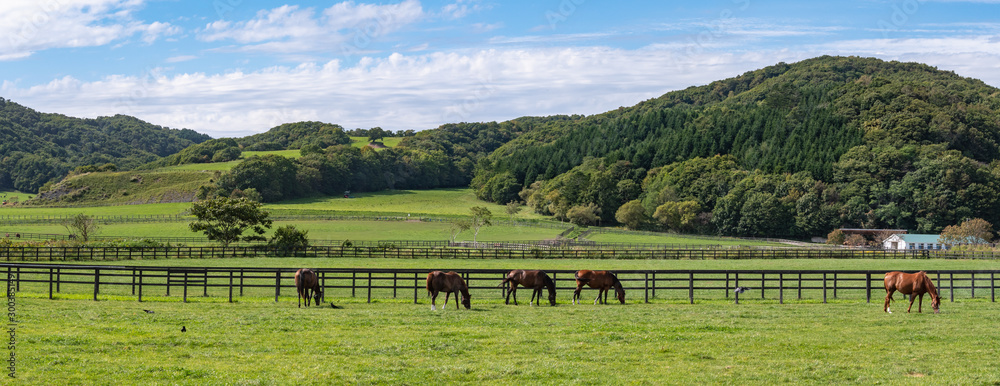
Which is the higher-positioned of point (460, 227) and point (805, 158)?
point (805, 158)

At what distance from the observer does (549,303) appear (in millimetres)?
18547

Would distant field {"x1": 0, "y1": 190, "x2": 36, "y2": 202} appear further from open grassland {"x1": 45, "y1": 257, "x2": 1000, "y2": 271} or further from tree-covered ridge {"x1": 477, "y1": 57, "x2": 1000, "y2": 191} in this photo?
open grassland {"x1": 45, "y1": 257, "x2": 1000, "y2": 271}

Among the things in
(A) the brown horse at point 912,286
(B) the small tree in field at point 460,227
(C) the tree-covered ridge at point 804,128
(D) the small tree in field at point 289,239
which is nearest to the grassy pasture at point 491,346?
(A) the brown horse at point 912,286

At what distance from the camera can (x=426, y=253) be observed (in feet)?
148

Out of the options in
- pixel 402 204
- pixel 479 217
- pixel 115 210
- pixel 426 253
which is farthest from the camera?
pixel 402 204

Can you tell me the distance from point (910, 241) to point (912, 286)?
6302cm

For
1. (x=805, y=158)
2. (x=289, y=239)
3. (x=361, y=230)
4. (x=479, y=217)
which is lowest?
(x=361, y=230)

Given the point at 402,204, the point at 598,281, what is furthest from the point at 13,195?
the point at 598,281

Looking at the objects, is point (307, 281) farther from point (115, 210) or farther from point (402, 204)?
point (402, 204)

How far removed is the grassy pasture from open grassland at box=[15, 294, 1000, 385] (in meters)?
0.03

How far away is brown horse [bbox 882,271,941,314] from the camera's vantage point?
16297 mm

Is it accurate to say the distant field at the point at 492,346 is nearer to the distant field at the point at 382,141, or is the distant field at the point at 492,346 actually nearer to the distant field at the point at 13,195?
the distant field at the point at 13,195

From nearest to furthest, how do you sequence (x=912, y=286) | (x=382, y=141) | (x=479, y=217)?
(x=912, y=286)
(x=479, y=217)
(x=382, y=141)

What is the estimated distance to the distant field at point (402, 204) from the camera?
10194cm
